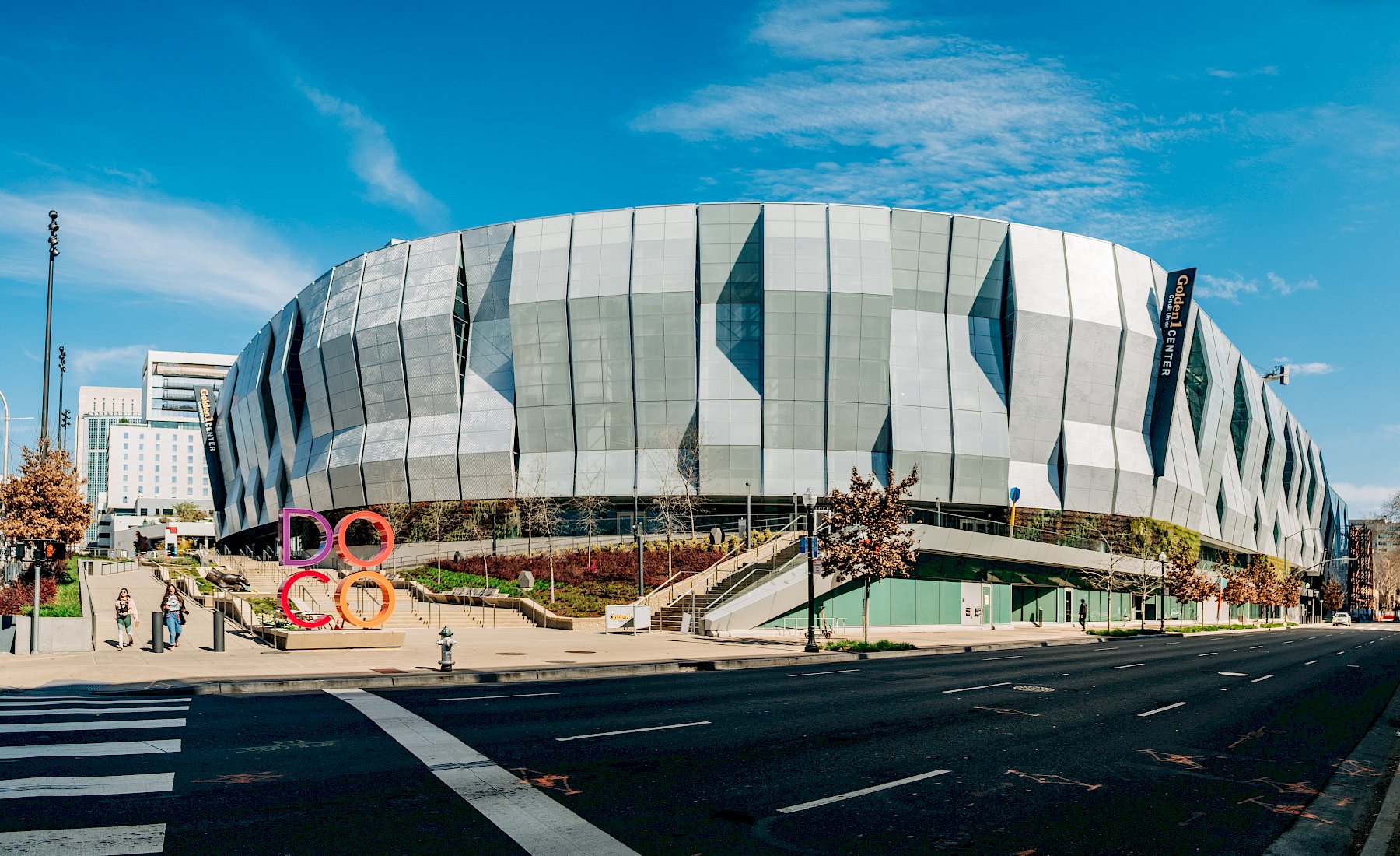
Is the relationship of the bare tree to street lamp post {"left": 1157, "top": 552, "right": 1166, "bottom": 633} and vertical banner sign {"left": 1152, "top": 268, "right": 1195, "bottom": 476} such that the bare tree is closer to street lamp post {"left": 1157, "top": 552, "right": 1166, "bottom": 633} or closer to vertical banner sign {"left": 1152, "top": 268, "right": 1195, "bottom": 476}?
street lamp post {"left": 1157, "top": 552, "right": 1166, "bottom": 633}

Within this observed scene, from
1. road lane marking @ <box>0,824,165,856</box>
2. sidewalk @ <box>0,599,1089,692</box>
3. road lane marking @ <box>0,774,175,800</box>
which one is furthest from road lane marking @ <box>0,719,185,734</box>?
sidewalk @ <box>0,599,1089,692</box>

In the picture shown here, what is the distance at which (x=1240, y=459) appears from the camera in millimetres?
96625

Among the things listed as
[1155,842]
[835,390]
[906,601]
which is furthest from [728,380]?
[1155,842]

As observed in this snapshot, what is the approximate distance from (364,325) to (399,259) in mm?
5592

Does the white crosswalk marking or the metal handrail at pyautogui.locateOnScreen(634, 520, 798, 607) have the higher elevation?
the white crosswalk marking

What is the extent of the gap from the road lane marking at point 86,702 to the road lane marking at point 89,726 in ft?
8.95

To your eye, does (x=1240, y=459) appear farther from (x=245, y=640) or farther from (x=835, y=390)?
(x=245, y=640)

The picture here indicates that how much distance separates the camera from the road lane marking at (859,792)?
28.3 ft

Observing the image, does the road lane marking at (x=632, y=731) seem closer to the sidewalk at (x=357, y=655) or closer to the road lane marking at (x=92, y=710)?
the road lane marking at (x=92, y=710)

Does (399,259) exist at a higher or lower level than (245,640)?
higher

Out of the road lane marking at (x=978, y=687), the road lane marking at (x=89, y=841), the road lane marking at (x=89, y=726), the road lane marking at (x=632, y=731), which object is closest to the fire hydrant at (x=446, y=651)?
the road lane marking at (x=89, y=726)

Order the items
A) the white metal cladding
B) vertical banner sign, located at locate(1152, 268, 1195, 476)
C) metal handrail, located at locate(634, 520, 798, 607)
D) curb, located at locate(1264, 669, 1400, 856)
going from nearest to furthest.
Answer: curb, located at locate(1264, 669, 1400, 856)
metal handrail, located at locate(634, 520, 798, 607)
the white metal cladding
vertical banner sign, located at locate(1152, 268, 1195, 476)

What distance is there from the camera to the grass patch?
105 ft

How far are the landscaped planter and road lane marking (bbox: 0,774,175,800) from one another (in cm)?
1859
